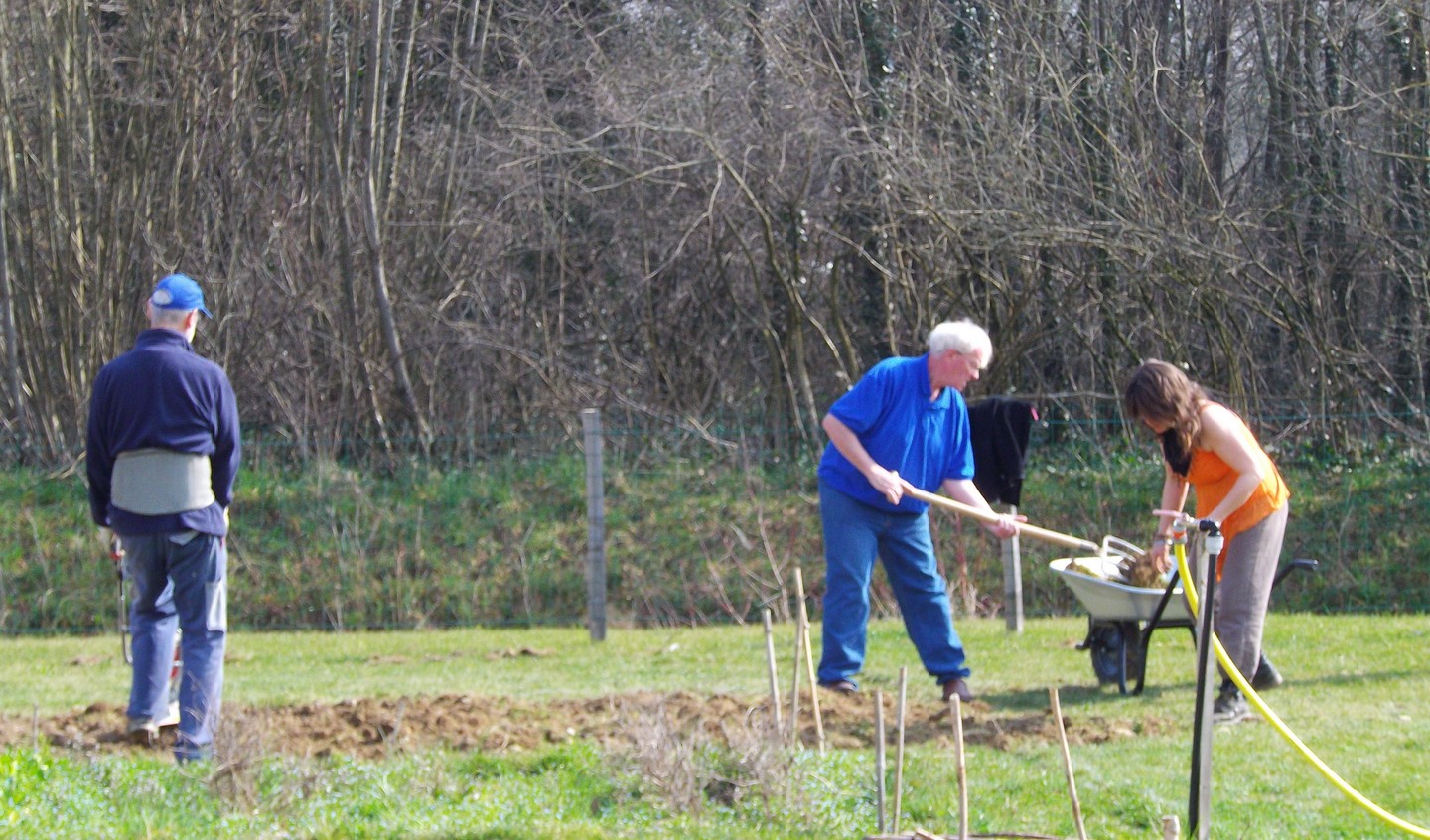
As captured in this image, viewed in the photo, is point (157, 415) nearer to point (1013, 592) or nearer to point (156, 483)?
point (156, 483)

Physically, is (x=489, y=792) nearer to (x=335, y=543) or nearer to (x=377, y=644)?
(x=377, y=644)

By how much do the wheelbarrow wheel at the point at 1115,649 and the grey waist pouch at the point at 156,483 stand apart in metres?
4.29

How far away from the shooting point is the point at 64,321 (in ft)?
49.9

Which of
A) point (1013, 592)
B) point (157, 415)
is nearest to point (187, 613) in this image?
point (157, 415)

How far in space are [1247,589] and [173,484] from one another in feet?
14.8

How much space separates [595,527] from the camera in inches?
408

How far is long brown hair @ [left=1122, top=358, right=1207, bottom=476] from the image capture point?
621 centimetres

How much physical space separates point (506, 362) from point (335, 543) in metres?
4.70

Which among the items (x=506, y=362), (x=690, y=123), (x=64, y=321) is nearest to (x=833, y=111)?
(x=690, y=123)

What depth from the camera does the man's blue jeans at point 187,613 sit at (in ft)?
18.9

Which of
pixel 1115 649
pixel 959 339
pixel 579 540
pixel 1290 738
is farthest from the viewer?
pixel 579 540

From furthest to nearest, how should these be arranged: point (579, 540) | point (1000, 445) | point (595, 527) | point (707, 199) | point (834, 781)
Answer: point (707, 199)
point (579, 540)
point (595, 527)
point (1000, 445)
point (834, 781)

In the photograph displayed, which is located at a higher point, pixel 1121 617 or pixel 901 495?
pixel 901 495

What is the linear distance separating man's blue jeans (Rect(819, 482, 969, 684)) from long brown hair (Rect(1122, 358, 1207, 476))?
127 centimetres
